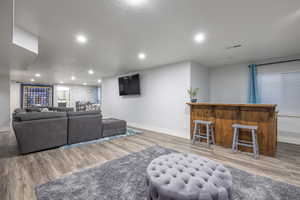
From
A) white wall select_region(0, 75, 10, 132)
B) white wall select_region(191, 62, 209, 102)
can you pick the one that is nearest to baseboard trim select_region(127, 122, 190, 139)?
white wall select_region(191, 62, 209, 102)

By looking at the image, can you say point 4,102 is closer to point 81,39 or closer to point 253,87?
point 81,39

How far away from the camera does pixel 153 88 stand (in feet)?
16.5

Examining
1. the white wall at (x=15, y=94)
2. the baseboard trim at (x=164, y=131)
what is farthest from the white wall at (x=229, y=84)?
the white wall at (x=15, y=94)

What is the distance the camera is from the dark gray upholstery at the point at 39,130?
272 centimetres

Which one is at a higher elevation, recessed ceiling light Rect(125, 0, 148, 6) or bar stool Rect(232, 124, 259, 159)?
recessed ceiling light Rect(125, 0, 148, 6)

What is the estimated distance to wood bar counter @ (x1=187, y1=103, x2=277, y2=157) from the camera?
275 cm

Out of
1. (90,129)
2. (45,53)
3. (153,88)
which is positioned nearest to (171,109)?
(153,88)

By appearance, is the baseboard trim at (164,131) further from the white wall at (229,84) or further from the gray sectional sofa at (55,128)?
the white wall at (229,84)

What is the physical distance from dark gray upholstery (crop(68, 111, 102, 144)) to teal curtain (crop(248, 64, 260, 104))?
4763 mm

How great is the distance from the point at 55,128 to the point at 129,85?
3251 mm

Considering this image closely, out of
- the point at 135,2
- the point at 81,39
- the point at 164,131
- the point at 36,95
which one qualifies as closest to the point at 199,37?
the point at 135,2

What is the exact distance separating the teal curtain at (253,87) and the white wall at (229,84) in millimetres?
184

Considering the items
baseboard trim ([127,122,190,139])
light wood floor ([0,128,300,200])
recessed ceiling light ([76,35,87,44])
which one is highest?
recessed ceiling light ([76,35,87,44])

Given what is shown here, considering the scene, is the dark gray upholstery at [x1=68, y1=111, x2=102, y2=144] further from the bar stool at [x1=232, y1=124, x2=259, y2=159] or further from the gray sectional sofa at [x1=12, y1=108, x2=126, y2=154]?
the bar stool at [x1=232, y1=124, x2=259, y2=159]
